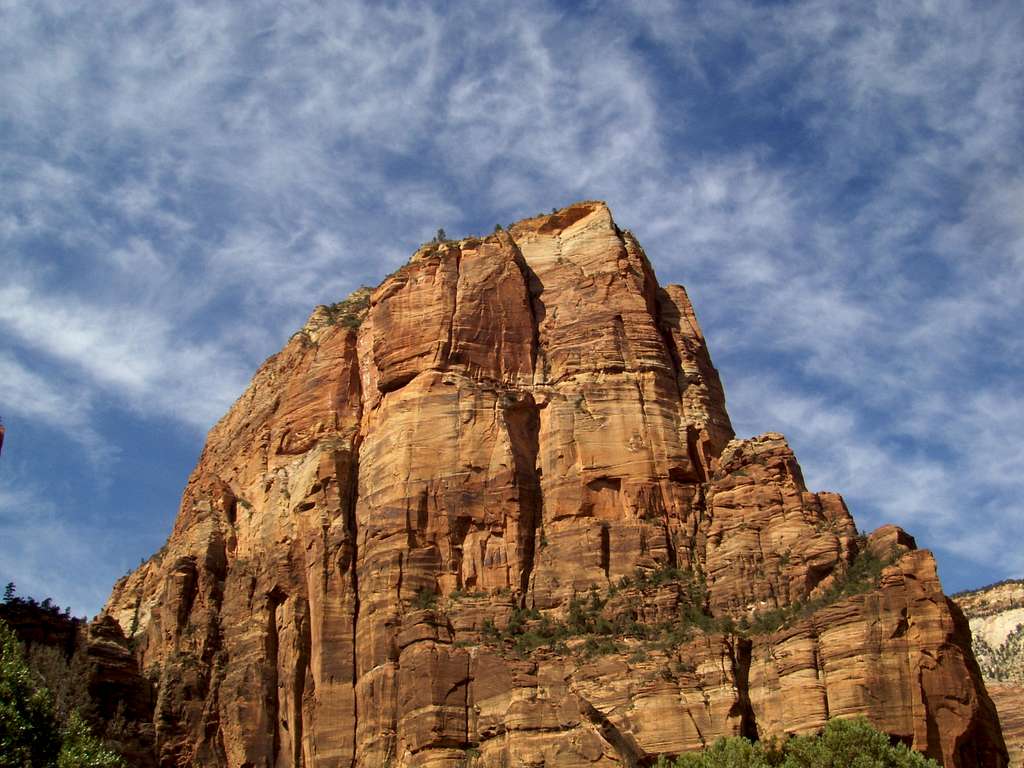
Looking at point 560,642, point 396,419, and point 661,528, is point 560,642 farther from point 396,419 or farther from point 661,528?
point 396,419

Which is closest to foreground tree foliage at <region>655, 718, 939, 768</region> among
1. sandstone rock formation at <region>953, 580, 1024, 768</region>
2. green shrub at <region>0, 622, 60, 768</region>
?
green shrub at <region>0, 622, 60, 768</region>

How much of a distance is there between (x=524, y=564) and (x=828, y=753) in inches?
915

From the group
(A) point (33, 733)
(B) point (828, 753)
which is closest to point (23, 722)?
(A) point (33, 733)

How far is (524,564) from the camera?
256 ft

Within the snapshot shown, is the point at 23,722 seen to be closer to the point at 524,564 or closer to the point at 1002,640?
the point at 524,564

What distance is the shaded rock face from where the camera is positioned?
64688mm

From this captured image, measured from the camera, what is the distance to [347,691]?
249ft

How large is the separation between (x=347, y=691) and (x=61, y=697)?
1687 cm

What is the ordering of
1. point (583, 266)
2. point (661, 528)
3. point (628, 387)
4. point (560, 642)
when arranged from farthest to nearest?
point (583, 266) < point (628, 387) < point (661, 528) < point (560, 642)

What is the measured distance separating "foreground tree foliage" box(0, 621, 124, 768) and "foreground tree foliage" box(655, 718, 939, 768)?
83.8 feet

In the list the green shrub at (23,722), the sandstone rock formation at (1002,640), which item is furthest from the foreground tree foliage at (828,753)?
the sandstone rock formation at (1002,640)

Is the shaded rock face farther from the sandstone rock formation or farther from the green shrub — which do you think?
the sandstone rock formation

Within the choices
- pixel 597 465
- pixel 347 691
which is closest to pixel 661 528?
pixel 597 465

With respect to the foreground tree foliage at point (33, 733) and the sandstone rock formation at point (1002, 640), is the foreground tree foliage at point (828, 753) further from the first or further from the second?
the sandstone rock formation at point (1002, 640)
